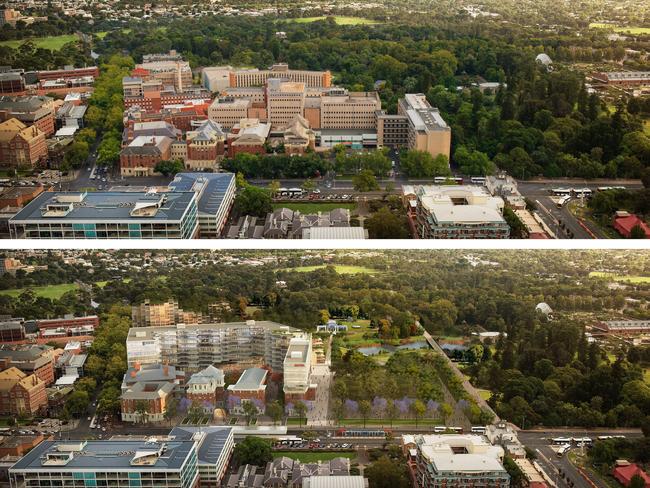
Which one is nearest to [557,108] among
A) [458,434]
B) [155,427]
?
[458,434]

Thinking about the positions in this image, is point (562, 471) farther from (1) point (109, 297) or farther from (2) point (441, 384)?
(1) point (109, 297)

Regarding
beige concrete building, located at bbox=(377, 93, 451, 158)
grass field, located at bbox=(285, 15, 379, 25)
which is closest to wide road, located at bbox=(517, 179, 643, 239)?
beige concrete building, located at bbox=(377, 93, 451, 158)

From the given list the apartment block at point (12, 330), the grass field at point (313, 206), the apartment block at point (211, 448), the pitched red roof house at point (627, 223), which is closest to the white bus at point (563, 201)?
the pitched red roof house at point (627, 223)

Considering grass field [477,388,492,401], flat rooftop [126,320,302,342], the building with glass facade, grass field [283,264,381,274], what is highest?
grass field [283,264,381,274]

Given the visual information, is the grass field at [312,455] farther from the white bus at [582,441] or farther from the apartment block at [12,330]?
the apartment block at [12,330]

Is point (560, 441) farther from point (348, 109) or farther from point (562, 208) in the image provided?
point (348, 109)

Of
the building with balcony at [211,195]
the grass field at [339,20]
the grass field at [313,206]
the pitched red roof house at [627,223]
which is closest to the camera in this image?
the building with balcony at [211,195]

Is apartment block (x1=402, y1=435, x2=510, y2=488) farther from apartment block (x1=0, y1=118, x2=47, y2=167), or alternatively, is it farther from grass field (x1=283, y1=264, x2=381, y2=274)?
apartment block (x1=0, y1=118, x2=47, y2=167)
